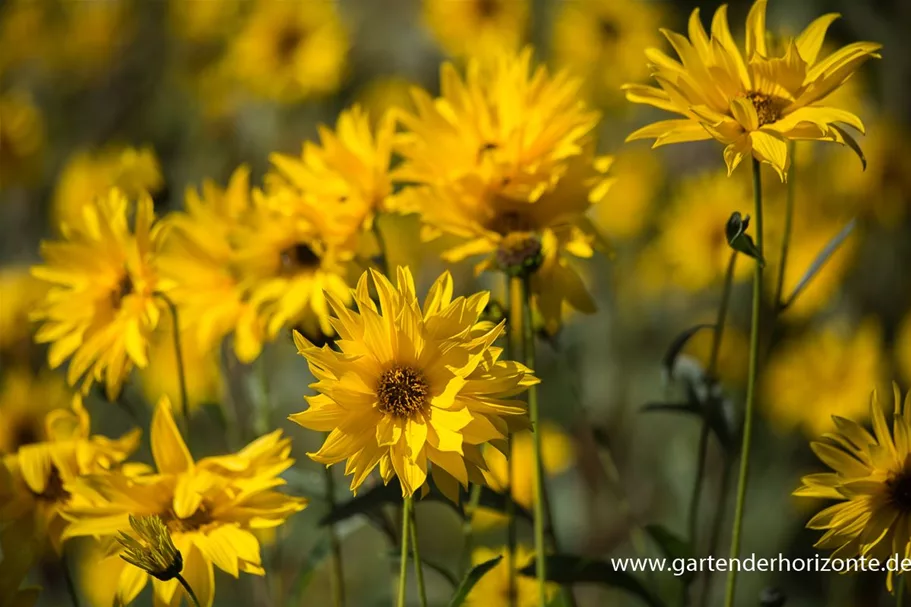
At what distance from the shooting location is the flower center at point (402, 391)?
0.72 metres

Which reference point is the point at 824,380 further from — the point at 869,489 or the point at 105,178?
the point at 105,178

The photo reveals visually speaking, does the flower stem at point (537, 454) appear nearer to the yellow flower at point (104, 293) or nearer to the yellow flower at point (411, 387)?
the yellow flower at point (411, 387)

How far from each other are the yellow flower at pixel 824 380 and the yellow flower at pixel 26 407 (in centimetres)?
118

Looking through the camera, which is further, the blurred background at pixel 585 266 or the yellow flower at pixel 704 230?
the yellow flower at pixel 704 230

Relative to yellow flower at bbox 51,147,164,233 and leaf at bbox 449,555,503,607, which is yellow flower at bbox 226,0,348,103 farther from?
leaf at bbox 449,555,503,607

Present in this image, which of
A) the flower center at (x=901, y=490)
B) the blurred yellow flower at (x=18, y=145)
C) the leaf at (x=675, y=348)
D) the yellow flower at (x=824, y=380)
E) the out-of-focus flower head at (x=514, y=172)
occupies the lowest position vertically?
the yellow flower at (x=824, y=380)

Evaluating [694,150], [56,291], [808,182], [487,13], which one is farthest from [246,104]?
[56,291]

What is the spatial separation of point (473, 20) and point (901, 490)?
5.30 ft

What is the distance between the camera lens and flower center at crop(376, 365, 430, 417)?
725 mm

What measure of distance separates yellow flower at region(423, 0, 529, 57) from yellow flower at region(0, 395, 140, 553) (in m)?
1.39

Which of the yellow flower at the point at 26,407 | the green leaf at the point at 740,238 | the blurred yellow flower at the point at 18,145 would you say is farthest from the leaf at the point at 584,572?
the blurred yellow flower at the point at 18,145

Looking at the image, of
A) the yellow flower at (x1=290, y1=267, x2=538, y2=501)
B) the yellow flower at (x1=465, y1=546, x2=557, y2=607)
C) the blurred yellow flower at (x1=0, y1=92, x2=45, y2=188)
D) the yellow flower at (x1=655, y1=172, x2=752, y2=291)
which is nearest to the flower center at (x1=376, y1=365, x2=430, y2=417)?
the yellow flower at (x1=290, y1=267, x2=538, y2=501)

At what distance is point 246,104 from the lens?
2869mm

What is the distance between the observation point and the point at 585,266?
2.35 m
